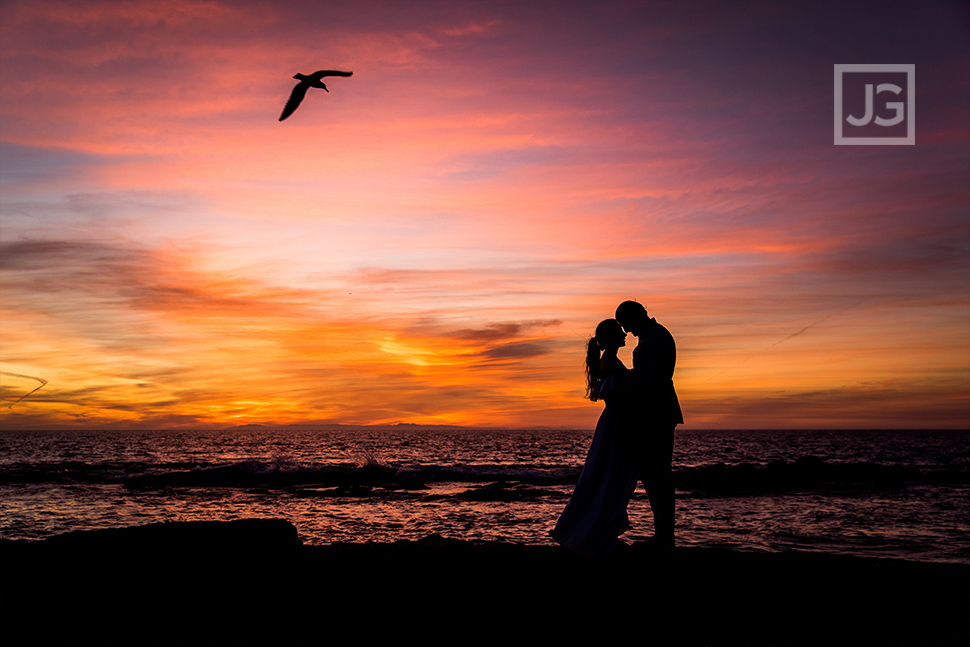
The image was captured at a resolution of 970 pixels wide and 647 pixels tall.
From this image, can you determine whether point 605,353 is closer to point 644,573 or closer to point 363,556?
point 644,573

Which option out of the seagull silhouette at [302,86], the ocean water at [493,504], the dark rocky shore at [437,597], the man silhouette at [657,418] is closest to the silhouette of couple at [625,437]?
the man silhouette at [657,418]

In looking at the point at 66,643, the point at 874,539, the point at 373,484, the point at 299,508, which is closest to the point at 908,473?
the point at 874,539

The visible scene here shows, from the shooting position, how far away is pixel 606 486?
17.7ft

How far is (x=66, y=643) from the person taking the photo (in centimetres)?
385

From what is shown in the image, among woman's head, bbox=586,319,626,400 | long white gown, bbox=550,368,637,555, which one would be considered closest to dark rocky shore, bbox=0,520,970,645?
long white gown, bbox=550,368,637,555

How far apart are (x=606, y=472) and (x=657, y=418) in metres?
0.76

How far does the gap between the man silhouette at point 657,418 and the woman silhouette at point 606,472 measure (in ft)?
0.57

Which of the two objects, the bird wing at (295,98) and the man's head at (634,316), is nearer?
the man's head at (634,316)

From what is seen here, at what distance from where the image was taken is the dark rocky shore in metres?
3.84

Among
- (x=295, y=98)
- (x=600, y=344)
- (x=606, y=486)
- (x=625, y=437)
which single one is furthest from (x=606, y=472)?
(x=295, y=98)

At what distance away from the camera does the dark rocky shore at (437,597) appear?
384 centimetres

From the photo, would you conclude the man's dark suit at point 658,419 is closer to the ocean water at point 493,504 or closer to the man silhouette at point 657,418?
the man silhouette at point 657,418

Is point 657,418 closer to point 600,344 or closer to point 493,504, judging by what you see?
point 600,344

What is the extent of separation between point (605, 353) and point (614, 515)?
1472 mm
